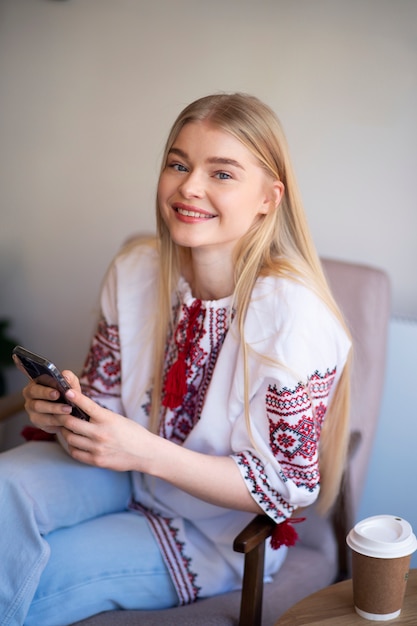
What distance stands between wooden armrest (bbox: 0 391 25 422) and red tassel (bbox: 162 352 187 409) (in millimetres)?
450

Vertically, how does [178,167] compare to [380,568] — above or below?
above

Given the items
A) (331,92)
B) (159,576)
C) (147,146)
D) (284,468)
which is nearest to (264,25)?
(331,92)

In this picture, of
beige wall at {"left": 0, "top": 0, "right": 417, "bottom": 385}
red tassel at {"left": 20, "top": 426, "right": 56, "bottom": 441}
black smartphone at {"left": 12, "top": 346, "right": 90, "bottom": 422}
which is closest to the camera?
black smartphone at {"left": 12, "top": 346, "right": 90, "bottom": 422}

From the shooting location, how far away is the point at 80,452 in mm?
1559

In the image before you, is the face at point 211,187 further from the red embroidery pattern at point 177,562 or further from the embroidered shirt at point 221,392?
the red embroidery pattern at point 177,562

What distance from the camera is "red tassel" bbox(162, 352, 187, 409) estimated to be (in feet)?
5.61

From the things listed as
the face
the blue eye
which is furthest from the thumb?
the blue eye

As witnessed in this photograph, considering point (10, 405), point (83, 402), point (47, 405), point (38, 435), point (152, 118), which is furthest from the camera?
point (152, 118)

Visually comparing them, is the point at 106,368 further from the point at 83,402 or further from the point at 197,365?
the point at 83,402

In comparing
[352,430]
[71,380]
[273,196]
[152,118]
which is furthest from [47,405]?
[152,118]

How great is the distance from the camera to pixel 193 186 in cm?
160

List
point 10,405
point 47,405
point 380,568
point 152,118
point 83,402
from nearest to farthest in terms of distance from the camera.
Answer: point 380,568 → point 83,402 → point 47,405 → point 10,405 → point 152,118

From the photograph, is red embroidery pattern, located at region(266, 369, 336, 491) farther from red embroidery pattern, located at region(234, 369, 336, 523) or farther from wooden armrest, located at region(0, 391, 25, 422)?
wooden armrest, located at region(0, 391, 25, 422)

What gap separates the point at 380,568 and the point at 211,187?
0.74 meters
